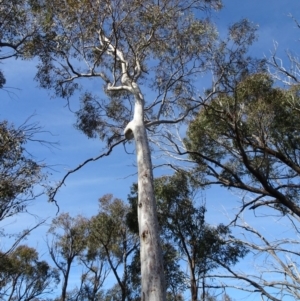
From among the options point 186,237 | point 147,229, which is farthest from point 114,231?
point 147,229

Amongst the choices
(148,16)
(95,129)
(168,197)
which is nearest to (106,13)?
(148,16)

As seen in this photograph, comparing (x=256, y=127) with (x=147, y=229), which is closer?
(x=147, y=229)

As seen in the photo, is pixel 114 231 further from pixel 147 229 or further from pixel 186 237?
pixel 147 229

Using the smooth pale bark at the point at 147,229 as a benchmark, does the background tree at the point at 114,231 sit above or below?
above

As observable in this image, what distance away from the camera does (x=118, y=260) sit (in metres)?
15.1

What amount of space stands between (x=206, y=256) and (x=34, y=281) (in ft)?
28.6

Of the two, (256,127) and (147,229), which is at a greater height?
(256,127)

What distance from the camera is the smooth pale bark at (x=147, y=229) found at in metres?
Result: 4.91

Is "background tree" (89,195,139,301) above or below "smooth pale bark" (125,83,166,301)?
above

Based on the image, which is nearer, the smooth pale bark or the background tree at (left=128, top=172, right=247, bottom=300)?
the smooth pale bark

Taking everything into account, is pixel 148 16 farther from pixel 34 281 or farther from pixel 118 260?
pixel 34 281

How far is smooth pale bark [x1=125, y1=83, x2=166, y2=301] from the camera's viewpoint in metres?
4.91

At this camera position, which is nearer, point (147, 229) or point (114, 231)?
point (147, 229)

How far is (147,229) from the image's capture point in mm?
5484
